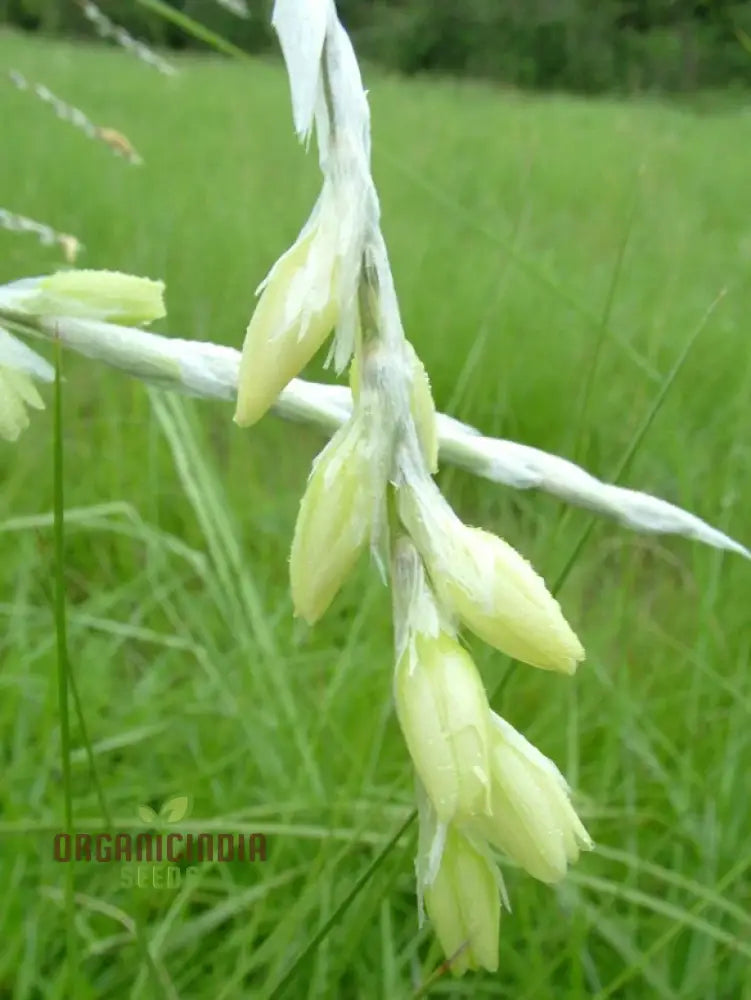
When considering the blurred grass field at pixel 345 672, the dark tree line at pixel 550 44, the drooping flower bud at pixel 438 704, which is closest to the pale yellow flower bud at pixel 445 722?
the drooping flower bud at pixel 438 704

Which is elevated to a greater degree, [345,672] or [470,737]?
[470,737]

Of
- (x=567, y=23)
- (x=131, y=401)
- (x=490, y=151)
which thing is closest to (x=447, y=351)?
(x=131, y=401)

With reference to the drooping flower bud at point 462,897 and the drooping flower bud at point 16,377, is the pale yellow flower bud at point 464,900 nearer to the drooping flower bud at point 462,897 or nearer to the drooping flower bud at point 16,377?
the drooping flower bud at point 462,897

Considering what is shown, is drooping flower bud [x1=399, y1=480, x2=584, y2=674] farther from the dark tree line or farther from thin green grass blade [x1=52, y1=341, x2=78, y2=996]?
the dark tree line

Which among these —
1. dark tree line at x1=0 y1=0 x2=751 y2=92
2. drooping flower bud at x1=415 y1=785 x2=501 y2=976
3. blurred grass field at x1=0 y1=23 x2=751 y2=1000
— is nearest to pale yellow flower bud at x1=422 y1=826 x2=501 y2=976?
drooping flower bud at x1=415 y1=785 x2=501 y2=976

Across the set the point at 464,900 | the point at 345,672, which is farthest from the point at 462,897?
the point at 345,672

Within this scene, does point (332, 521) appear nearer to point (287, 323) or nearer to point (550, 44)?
point (287, 323)

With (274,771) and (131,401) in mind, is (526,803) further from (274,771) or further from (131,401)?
(131,401)
